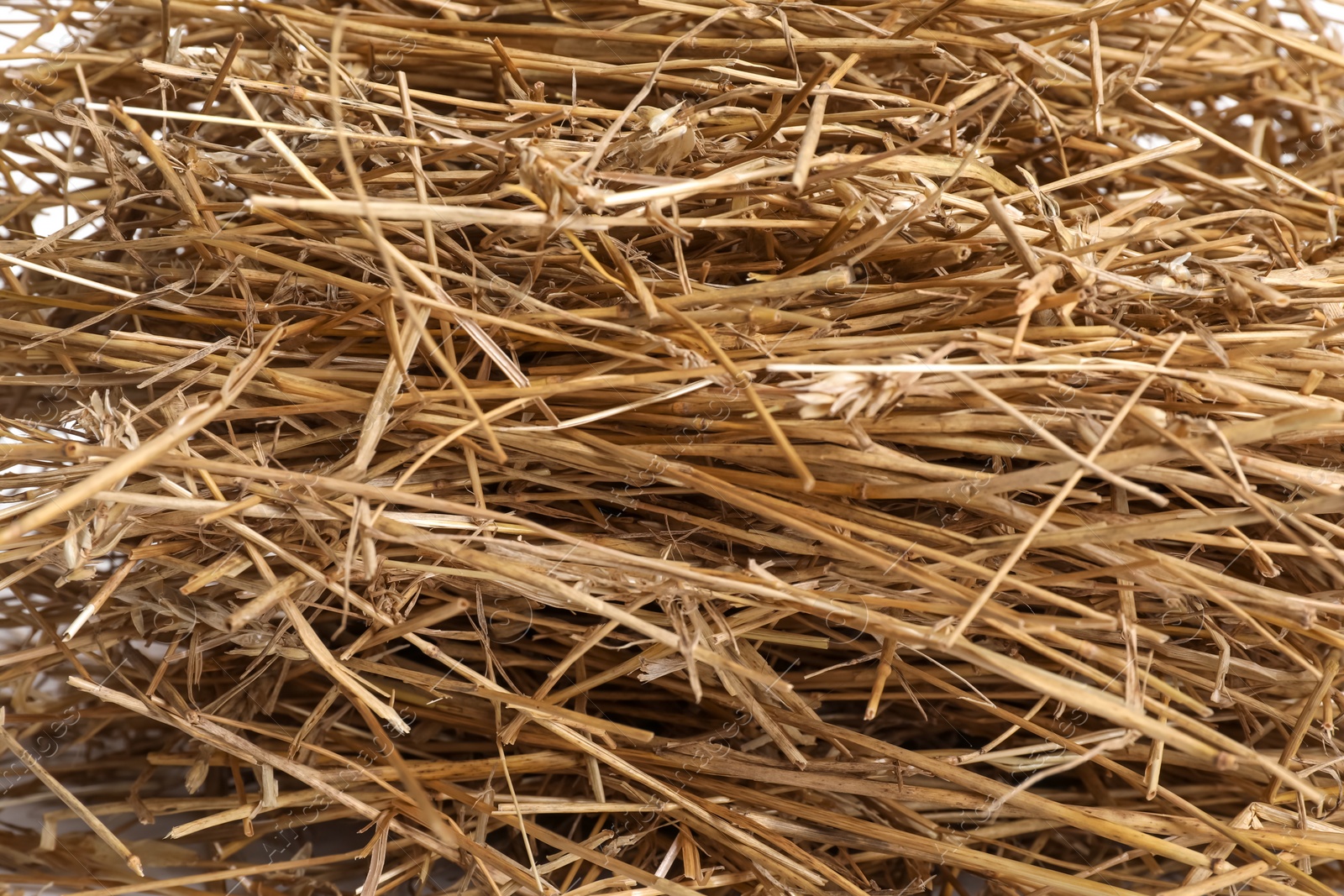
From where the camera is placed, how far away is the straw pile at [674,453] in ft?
1.24

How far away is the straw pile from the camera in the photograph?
0.38 metres

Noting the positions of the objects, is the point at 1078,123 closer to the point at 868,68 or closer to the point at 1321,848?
the point at 868,68

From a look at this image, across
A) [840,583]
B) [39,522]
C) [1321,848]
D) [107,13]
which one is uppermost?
[107,13]

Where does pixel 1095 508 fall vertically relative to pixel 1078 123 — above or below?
below

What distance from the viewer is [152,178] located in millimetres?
507

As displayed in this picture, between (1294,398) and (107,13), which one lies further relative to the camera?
(107,13)

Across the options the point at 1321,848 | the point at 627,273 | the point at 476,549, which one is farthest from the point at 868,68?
the point at 1321,848

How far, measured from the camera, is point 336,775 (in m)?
0.46

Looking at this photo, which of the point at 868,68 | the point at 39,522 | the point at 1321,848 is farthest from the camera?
the point at 868,68

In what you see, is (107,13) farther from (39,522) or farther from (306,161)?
(39,522)

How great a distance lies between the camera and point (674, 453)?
1.37 ft

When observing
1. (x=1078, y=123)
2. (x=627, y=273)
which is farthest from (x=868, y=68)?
(x=627, y=273)

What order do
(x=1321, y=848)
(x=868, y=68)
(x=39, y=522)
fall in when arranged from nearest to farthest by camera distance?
1. (x=39, y=522)
2. (x=1321, y=848)
3. (x=868, y=68)

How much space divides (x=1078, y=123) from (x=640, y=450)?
0.33m
